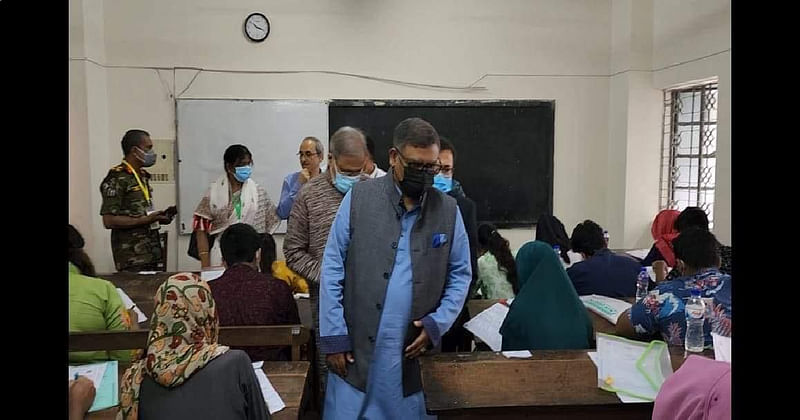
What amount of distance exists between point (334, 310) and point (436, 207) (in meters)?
0.47

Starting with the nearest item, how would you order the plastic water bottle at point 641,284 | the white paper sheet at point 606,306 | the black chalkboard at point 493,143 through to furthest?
1. the white paper sheet at point 606,306
2. the plastic water bottle at point 641,284
3. the black chalkboard at point 493,143

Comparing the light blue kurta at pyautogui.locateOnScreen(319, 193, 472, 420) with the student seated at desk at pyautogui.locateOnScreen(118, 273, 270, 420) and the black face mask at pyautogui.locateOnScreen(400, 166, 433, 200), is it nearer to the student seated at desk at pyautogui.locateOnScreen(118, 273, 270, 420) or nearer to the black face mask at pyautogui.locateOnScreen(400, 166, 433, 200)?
the black face mask at pyautogui.locateOnScreen(400, 166, 433, 200)

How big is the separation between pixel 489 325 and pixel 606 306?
595 mm

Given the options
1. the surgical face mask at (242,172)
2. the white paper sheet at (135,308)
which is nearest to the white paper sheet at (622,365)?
the white paper sheet at (135,308)

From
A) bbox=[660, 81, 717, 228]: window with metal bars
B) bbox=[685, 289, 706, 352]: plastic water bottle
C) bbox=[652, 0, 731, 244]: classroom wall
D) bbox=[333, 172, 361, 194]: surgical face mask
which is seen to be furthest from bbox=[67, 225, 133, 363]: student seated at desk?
bbox=[660, 81, 717, 228]: window with metal bars

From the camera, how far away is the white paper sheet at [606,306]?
2568 millimetres

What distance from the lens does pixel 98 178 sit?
469cm

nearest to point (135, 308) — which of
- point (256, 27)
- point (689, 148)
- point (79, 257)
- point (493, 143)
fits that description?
point (79, 257)

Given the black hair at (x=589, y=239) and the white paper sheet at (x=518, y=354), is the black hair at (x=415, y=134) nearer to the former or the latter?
the white paper sheet at (x=518, y=354)

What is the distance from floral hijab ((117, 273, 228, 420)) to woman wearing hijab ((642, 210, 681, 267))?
8.63 ft

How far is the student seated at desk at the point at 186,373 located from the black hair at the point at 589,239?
213 centimetres

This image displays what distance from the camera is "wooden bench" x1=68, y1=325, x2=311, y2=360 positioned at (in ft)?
6.04
